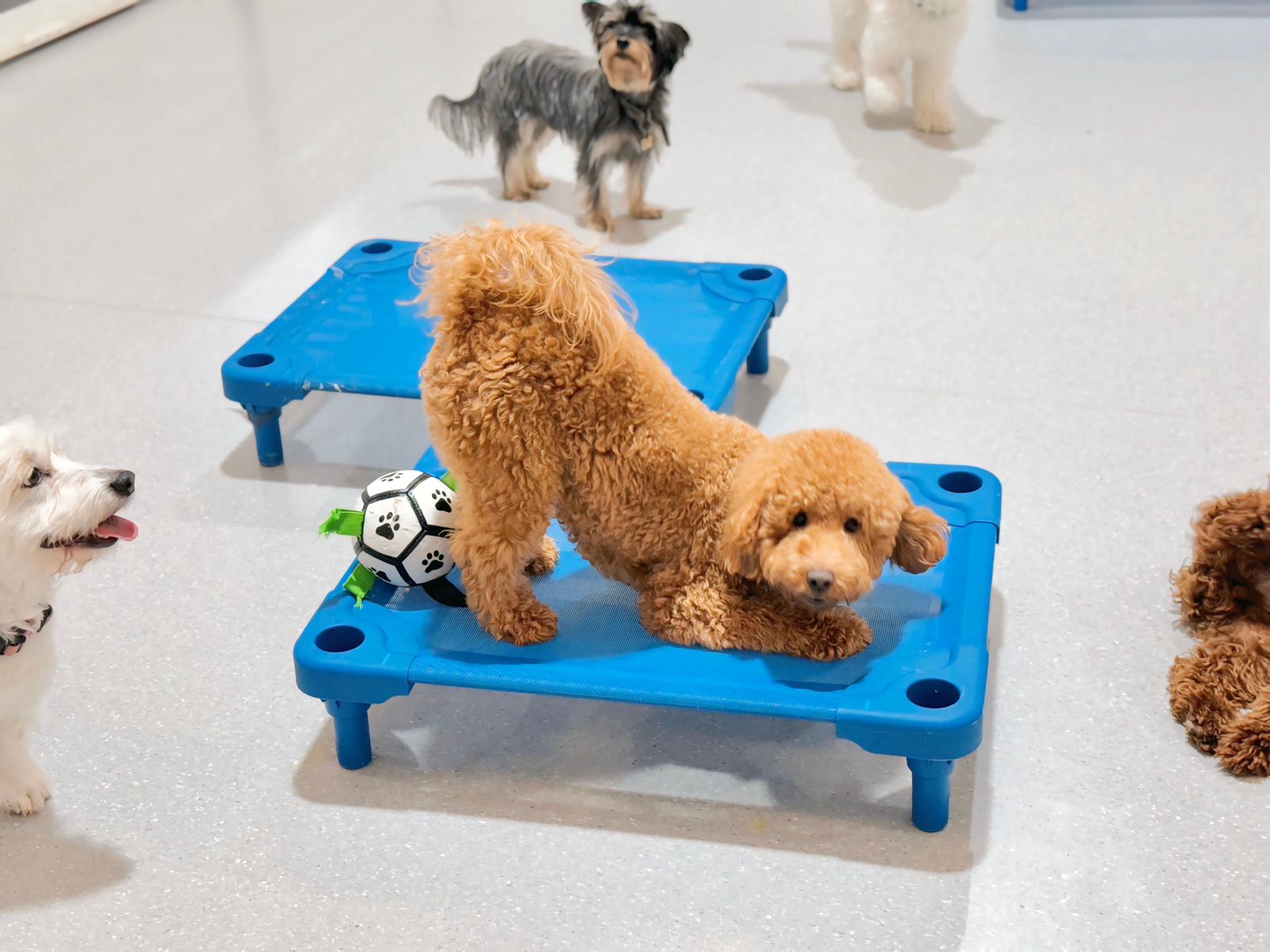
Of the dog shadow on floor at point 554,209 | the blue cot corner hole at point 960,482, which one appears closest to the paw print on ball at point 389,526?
the blue cot corner hole at point 960,482

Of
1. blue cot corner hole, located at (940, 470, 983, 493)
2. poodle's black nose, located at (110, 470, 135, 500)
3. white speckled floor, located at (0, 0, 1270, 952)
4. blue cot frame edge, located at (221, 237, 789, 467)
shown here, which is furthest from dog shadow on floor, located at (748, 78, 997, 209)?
poodle's black nose, located at (110, 470, 135, 500)

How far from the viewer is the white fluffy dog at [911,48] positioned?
3.92 metres

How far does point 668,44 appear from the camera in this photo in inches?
132

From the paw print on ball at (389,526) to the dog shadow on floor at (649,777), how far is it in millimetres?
264

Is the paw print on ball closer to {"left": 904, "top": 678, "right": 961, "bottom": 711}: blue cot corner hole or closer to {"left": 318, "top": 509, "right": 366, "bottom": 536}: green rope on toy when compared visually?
{"left": 318, "top": 509, "right": 366, "bottom": 536}: green rope on toy

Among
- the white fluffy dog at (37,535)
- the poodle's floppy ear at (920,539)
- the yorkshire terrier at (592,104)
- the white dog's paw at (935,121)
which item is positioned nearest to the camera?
the white fluffy dog at (37,535)

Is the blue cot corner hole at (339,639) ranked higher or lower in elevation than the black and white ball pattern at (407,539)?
lower

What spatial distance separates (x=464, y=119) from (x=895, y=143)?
130 cm

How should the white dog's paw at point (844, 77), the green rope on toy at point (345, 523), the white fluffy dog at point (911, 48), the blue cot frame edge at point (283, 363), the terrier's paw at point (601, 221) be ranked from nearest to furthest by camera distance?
the green rope on toy at point (345, 523)
the blue cot frame edge at point (283, 363)
the terrier's paw at point (601, 221)
the white fluffy dog at point (911, 48)
the white dog's paw at point (844, 77)

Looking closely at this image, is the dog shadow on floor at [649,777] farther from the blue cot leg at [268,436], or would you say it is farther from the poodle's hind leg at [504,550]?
the blue cot leg at [268,436]

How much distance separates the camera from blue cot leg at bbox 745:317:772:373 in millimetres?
2850

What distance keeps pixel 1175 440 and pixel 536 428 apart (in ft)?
4.75

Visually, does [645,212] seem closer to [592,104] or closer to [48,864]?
[592,104]

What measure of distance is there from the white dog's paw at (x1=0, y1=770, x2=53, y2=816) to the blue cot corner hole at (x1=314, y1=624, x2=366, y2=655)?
0.43m
